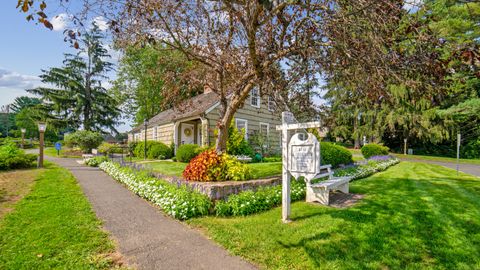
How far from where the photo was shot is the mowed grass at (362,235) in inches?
124

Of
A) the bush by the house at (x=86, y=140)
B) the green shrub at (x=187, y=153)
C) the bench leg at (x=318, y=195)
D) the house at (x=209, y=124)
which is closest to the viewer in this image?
the bench leg at (x=318, y=195)

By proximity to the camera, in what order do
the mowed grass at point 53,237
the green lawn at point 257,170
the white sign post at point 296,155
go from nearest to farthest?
the mowed grass at point 53,237 < the white sign post at point 296,155 < the green lawn at point 257,170

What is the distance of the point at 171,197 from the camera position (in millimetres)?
5457

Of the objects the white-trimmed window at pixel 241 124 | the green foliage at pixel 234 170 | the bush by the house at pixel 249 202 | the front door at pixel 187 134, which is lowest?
the bush by the house at pixel 249 202

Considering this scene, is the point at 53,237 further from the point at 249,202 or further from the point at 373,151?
the point at 373,151

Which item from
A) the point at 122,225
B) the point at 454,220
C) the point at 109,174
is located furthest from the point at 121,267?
→ the point at 109,174

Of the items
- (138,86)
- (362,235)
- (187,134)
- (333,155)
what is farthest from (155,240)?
(138,86)

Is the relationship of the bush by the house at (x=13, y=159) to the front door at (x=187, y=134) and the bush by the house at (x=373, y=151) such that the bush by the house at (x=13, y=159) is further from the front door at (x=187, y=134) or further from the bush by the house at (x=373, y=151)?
the bush by the house at (x=373, y=151)

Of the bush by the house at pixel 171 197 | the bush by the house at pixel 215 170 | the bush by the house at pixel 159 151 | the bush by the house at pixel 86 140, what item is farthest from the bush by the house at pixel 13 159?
the bush by the house at pixel 215 170

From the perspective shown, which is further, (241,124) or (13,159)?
(241,124)

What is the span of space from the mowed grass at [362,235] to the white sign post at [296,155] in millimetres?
558

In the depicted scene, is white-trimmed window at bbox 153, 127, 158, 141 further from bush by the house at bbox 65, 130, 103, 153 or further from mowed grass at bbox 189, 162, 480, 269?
mowed grass at bbox 189, 162, 480, 269

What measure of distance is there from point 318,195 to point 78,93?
33666 mm

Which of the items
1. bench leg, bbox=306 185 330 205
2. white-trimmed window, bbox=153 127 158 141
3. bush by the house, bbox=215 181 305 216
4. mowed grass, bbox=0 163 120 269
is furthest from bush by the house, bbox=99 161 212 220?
white-trimmed window, bbox=153 127 158 141
